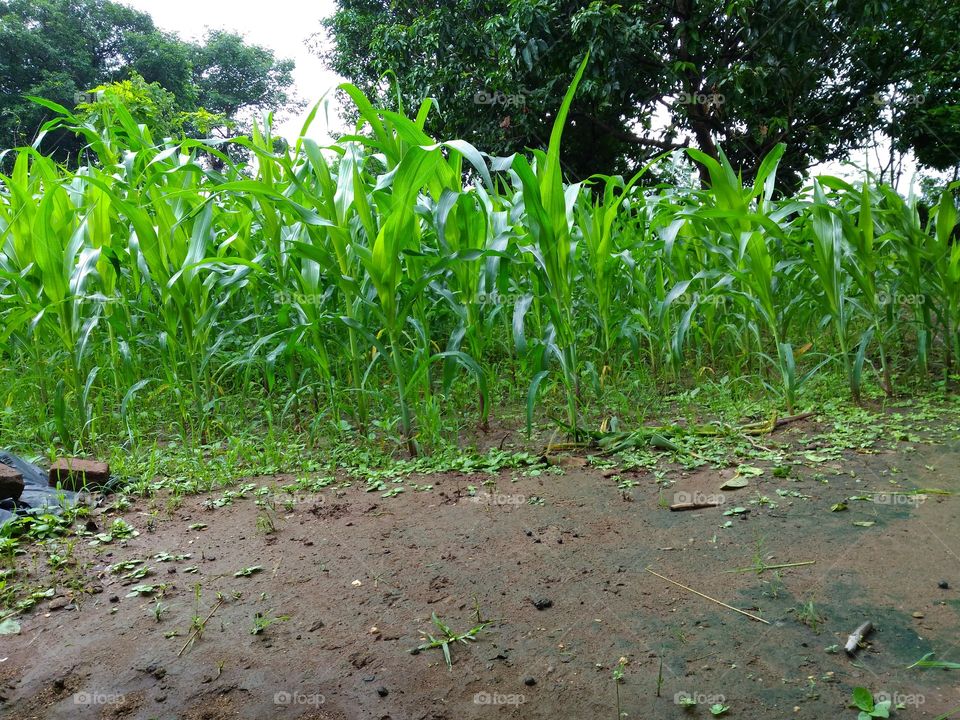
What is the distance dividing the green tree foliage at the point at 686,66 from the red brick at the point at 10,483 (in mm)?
6118

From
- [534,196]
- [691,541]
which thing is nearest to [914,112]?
[534,196]

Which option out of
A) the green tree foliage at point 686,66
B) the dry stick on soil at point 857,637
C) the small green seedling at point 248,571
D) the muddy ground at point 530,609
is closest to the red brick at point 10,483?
the muddy ground at point 530,609

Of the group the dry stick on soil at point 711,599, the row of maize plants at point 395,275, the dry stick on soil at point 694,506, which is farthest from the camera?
the row of maize plants at point 395,275

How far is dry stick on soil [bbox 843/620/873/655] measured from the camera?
112 centimetres

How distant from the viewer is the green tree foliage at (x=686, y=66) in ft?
24.2

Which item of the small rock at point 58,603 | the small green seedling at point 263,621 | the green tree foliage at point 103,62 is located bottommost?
the small rock at point 58,603

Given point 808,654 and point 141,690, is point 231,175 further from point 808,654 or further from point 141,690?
point 808,654

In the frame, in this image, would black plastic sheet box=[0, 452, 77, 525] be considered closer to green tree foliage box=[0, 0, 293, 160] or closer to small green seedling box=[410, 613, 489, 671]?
small green seedling box=[410, 613, 489, 671]

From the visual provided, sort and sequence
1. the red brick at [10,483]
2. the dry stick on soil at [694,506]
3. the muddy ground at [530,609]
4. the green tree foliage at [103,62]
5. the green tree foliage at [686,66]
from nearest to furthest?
the muddy ground at [530,609], the dry stick on soil at [694,506], the red brick at [10,483], the green tree foliage at [686,66], the green tree foliage at [103,62]

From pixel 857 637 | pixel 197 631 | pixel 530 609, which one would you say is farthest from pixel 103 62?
pixel 857 637

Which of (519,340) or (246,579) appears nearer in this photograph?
(246,579)

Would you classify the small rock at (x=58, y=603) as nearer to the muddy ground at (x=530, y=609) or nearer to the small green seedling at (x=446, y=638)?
the muddy ground at (x=530, y=609)

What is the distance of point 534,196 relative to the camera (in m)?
2.21

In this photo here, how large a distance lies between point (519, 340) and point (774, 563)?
112 cm
